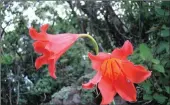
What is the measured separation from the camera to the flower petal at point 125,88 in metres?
1.11

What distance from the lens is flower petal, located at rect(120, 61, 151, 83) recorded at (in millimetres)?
1090

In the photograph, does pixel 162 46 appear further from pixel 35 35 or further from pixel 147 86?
pixel 35 35

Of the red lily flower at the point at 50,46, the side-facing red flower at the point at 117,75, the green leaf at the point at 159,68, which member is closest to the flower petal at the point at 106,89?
the side-facing red flower at the point at 117,75

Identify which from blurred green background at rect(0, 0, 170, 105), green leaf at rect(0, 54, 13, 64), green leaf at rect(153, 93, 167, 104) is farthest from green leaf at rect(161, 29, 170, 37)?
green leaf at rect(0, 54, 13, 64)

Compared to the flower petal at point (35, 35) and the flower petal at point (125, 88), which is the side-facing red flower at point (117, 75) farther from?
the flower petal at point (35, 35)

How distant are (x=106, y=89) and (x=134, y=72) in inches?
4.0

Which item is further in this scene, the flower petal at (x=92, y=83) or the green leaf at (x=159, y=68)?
the green leaf at (x=159, y=68)

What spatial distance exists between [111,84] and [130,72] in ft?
0.23

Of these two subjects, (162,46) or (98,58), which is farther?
(162,46)

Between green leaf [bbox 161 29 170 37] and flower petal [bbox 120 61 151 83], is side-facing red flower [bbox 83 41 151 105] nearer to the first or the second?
flower petal [bbox 120 61 151 83]

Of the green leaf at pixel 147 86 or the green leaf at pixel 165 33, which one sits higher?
the green leaf at pixel 165 33

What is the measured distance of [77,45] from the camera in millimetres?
3961

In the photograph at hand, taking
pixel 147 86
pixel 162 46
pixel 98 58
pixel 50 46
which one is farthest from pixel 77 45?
pixel 98 58

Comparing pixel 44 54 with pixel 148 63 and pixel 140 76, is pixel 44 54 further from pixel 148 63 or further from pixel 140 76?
pixel 148 63
